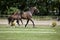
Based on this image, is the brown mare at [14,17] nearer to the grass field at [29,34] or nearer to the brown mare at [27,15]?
the brown mare at [27,15]

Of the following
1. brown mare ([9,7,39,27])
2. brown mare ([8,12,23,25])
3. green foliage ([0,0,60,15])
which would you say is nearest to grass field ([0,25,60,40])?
brown mare ([9,7,39,27])

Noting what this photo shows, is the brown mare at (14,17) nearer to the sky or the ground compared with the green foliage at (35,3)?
nearer to the ground

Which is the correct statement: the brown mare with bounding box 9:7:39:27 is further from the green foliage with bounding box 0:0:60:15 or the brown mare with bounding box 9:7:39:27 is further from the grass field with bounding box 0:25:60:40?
the grass field with bounding box 0:25:60:40

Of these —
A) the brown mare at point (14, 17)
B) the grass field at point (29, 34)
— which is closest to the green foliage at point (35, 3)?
the brown mare at point (14, 17)

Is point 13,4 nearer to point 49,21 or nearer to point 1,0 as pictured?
point 1,0

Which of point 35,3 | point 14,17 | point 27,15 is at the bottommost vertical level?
point 14,17

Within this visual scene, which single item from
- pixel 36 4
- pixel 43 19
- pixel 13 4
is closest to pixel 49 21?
pixel 43 19

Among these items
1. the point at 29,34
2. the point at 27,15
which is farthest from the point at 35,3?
the point at 29,34

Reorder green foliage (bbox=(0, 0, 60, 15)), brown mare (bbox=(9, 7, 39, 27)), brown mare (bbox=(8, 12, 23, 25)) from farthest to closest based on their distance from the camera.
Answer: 1. green foliage (bbox=(0, 0, 60, 15))
2. brown mare (bbox=(8, 12, 23, 25))
3. brown mare (bbox=(9, 7, 39, 27))

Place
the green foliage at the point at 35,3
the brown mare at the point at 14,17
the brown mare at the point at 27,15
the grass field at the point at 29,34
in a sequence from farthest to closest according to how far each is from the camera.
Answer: the green foliage at the point at 35,3 → the brown mare at the point at 14,17 → the brown mare at the point at 27,15 → the grass field at the point at 29,34

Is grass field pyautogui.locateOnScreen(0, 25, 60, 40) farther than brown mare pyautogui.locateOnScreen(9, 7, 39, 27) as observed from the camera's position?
No

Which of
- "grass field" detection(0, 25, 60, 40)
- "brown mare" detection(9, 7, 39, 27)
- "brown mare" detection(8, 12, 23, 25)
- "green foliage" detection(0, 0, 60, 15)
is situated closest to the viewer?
"grass field" detection(0, 25, 60, 40)

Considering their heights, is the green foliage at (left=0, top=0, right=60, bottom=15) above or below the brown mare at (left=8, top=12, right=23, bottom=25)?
above

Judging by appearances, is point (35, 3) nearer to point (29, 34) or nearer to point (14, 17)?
point (14, 17)
